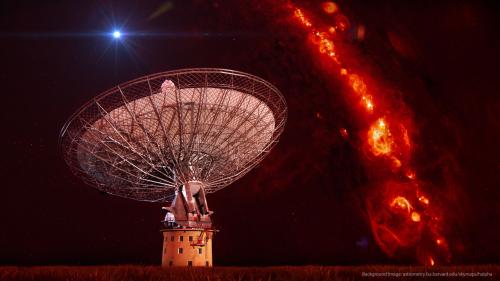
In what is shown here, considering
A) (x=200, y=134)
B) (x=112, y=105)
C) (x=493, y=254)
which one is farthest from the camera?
(x=493, y=254)

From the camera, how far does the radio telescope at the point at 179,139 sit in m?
32.6

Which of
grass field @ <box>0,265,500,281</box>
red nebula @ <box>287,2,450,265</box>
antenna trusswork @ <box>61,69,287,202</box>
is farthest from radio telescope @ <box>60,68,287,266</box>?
grass field @ <box>0,265,500,281</box>

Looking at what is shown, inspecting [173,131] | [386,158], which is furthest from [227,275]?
[386,158]

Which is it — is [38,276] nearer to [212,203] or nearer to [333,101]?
[212,203]

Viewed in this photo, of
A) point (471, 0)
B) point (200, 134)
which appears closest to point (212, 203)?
point (200, 134)

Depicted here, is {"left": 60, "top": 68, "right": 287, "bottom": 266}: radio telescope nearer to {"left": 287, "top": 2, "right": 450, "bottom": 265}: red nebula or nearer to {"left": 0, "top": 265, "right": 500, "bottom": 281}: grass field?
{"left": 287, "top": 2, "right": 450, "bottom": 265}: red nebula

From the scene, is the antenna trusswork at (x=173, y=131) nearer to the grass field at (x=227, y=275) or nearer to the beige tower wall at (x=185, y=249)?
the beige tower wall at (x=185, y=249)

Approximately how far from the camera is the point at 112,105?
32438mm

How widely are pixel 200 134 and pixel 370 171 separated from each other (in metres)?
23.1

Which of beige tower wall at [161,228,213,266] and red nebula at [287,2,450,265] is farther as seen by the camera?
red nebula at [287,2,450,265]

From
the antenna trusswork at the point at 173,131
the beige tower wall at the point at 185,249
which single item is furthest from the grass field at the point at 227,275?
the beige tower wall at the point at 185,249

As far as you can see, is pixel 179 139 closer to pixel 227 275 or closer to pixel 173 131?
pixel 173 131

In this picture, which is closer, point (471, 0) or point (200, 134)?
point (200, 134)

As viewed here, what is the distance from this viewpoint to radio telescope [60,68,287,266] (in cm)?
3256
